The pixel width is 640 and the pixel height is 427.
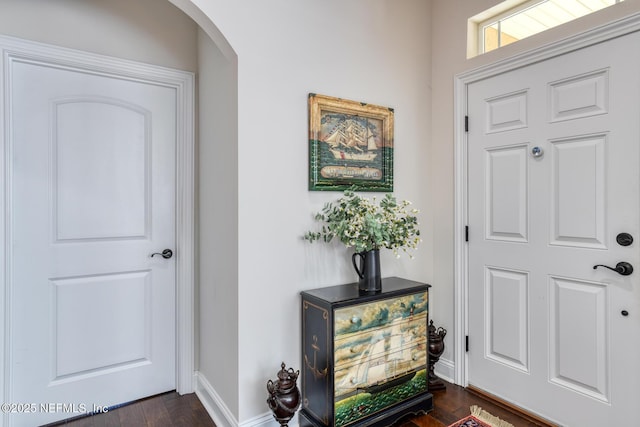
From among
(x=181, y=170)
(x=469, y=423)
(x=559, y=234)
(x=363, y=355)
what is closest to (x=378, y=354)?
(x=363, y=355)

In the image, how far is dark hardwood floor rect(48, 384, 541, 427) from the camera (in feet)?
6.50

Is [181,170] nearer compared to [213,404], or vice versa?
[213,404]

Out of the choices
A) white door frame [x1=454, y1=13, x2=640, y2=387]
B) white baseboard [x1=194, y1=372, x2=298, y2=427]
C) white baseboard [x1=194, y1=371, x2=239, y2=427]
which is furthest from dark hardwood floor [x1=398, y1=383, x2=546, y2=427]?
white baseboard [x1=194, y1=371, x2=239, y2=427]

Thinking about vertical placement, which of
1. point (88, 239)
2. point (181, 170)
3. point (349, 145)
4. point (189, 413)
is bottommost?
point (189, 413)

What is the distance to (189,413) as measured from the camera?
2090mm

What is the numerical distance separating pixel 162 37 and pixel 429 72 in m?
1.88

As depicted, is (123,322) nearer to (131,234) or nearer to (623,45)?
(131,234)

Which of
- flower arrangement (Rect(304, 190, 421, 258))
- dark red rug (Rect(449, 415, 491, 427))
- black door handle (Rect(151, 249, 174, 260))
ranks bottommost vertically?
dark red rug (Rect(449, 415, 491, 427))

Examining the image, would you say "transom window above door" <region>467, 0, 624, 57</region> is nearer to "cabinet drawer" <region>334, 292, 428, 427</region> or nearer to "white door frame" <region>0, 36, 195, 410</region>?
"cabinet drawer" <region>334, 292, 428, 427</region>

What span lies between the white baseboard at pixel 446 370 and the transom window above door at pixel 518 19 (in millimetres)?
2155

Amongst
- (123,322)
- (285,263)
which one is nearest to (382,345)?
(285,263)

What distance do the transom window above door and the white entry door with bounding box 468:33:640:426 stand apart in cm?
24

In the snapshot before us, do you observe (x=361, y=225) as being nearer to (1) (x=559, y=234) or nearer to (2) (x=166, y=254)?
(1) (x=559, y=234)

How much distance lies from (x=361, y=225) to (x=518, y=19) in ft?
5.39
